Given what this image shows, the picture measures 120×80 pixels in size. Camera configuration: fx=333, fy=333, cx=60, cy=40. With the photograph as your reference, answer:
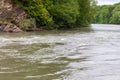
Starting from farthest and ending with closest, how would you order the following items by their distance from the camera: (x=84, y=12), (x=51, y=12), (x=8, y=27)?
1. (x=84, y=12)
2. (x=51, y=12)
3. (x=8, y=27)

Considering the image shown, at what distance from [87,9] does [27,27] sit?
2554 centimetres

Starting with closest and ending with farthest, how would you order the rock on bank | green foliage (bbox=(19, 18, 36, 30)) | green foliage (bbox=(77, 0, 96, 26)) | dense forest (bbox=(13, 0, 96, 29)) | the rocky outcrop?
the rocky outcrop
the rock on bank
green foliage (bbox=(19, 18, 36, 30))
dense forest (bbox=(13, 0, 96, 29))
green foliage (bbox=(77, 0, 96, 26))

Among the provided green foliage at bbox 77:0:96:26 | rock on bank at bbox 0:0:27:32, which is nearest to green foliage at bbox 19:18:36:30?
rock on bank at bbox 0:0:27:32

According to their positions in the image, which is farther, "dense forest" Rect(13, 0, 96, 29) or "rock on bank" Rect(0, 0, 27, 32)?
"dense forest" Rect(13, 0, 96, 29)

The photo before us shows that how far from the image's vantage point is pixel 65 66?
596 inches

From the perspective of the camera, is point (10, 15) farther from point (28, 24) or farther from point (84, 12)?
point (84, 12)

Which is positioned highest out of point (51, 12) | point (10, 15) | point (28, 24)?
point (10, 15)

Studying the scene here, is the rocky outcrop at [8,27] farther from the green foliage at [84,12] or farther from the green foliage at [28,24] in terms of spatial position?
the green foliage at [84,12]

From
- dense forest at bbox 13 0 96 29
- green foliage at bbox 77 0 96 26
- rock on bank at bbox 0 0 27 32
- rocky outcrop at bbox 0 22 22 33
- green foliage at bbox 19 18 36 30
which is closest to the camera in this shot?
rocky outcrop at bbox 0 22 22 33

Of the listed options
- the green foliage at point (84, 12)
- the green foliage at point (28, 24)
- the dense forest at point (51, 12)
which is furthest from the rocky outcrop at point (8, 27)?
the green foliage at point (84, 12)

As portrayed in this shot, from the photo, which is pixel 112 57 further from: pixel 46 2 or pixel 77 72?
pixel 46 2

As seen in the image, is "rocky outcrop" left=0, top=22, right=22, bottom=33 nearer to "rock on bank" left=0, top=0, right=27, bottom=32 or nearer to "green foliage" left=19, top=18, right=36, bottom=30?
"rock on bank" left=0, top=0, right=27, bottom=32

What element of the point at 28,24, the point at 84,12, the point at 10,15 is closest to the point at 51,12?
the point at 28,24

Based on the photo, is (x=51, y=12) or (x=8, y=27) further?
(x=51, y=12)
